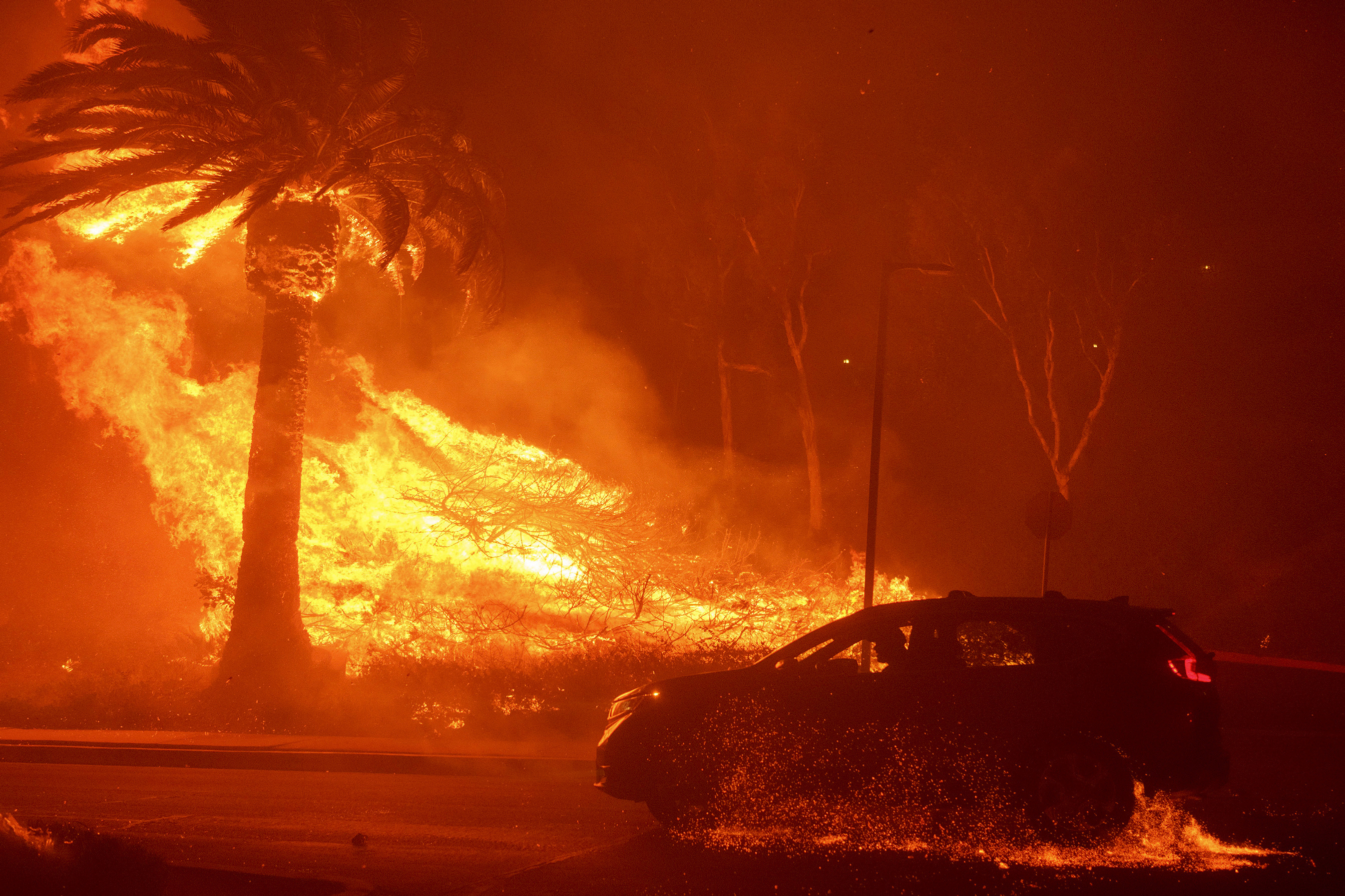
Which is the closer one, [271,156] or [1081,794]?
[1081,794]

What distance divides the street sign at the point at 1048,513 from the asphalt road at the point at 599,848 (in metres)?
7.30

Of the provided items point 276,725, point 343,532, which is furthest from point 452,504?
point 276,725

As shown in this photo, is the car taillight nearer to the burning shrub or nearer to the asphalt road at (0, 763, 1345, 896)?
the asphalt road at (0, 763, 1345, 896)

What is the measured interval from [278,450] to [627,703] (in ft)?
28.8

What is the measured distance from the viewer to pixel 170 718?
13992 millimetres

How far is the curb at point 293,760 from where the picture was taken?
1140 cm

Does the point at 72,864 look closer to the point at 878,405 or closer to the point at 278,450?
the point at 278,450

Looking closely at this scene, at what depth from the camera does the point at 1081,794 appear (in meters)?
7.44

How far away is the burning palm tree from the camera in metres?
14.3

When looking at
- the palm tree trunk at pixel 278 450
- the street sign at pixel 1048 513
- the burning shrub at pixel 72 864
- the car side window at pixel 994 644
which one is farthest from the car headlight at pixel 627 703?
the street sign at pixel 1048 513

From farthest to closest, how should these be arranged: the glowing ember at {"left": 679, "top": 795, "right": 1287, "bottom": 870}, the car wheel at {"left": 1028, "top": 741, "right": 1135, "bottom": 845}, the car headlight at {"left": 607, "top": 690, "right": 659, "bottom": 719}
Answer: the car headlight at {"left": 607, "top": 690, "right": 659, "bottom": 719} < the car wheel at {"left": 1028, "top": 741, "right": 1135, "bottom": 845} < the glowing ember at {"left": 679, "top": 795, "right": 1287, "bottom": 870}

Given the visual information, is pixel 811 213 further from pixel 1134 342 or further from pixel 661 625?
pixel 661 625

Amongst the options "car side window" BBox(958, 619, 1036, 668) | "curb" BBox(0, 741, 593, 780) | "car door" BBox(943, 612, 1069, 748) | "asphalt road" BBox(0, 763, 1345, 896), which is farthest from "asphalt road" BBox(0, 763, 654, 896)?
"car side window" BBox(958, 619, 1036, 668)

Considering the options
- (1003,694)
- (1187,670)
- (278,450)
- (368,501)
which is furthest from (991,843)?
(368,501)
